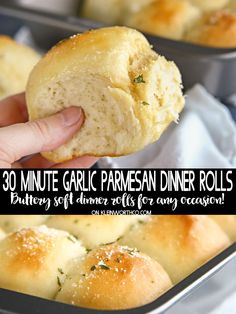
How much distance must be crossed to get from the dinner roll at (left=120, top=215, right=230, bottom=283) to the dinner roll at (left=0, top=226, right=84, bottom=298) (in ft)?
0.44

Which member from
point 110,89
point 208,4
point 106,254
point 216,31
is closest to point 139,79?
point 110,89

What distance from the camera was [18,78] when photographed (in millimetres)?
2248

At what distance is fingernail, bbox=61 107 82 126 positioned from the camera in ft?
5.14

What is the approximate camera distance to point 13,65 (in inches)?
89.9

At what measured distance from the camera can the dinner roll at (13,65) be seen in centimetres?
222

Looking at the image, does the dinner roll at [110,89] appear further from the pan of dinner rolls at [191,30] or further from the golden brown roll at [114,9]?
the golden brown roll at [114,9]

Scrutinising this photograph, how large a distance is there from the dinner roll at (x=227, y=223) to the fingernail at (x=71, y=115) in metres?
0.37

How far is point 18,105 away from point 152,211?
1.46 feet

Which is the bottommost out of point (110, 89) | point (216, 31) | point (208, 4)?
point (110, 89)

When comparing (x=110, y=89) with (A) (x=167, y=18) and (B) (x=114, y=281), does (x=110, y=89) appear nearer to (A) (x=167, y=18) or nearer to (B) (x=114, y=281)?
(B) (x=114, y=281)

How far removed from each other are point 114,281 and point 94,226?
0.83 ft

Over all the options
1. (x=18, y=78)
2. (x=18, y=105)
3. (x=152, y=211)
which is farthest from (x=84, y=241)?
(x=18, y=78)

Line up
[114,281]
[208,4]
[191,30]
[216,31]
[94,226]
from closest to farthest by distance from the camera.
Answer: [114,281], [94,226], [216,31], [191,30], [208,4]

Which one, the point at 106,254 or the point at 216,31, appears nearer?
the point at 106,254
